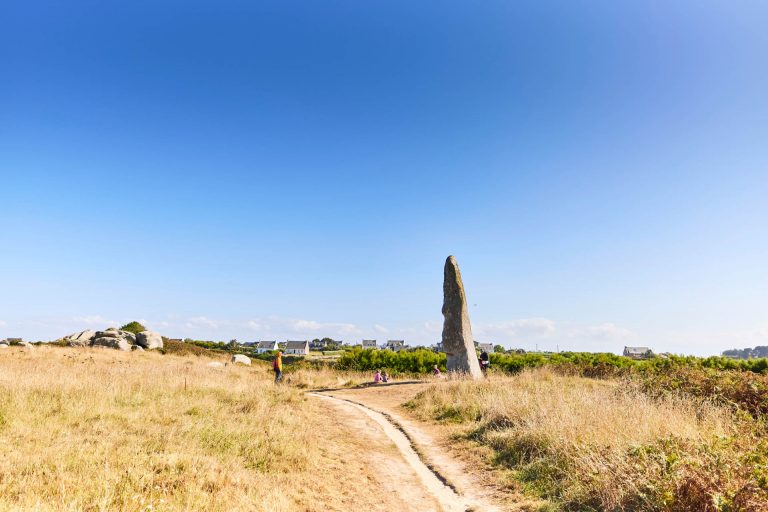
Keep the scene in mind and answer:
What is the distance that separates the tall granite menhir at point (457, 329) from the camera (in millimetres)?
21797

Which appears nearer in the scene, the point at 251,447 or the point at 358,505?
the point at 358,505

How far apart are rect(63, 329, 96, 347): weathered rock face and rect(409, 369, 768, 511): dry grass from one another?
3839 centimetres

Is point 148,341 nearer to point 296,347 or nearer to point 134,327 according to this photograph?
point 134,327

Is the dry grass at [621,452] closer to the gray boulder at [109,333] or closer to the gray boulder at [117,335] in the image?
the gray boulder at [117,335]

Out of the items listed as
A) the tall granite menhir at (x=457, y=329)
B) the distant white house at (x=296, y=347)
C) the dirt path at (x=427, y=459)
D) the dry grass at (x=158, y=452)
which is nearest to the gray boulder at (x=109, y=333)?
the dry grass at (x=158, y=452)

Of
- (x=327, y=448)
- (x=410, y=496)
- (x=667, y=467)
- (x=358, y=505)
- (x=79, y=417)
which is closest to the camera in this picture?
(x=667, y=467)

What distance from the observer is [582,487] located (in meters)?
6.53

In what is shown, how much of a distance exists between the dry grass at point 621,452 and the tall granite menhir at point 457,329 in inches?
375

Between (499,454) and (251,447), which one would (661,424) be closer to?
(499,454)

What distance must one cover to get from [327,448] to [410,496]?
121 inches

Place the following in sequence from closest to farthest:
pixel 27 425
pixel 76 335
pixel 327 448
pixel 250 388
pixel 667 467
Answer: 1. pixel 667 467
2. pixel 27 425
3. pixel 327 448
4. pixel 250 388
5. pixel 76 335

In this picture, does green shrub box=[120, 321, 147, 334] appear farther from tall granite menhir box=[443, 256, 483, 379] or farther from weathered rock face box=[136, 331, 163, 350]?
tall granite menhir box=[443, 256, 483, 379]

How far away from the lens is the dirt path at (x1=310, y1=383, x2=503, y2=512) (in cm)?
679

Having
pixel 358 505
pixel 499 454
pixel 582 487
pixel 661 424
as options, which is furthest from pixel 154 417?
pixel 661 424
